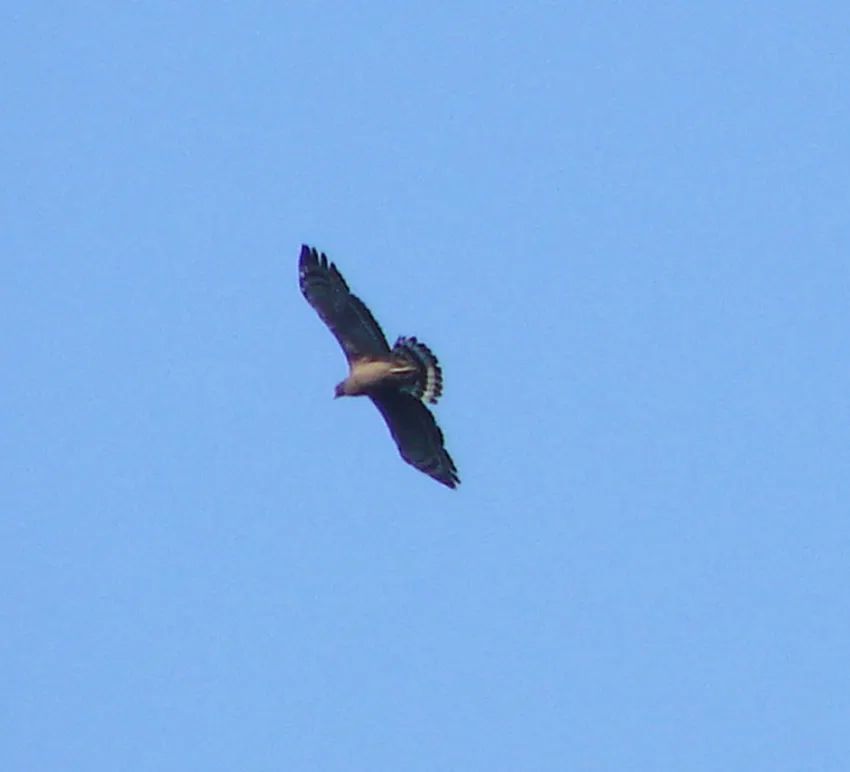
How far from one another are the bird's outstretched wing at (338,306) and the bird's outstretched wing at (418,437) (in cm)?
70

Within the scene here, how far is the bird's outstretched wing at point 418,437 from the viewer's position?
302ft

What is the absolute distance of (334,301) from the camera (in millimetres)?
91438

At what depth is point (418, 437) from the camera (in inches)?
3625

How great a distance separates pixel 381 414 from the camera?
92250 mm

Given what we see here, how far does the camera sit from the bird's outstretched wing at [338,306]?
91438 millimetres

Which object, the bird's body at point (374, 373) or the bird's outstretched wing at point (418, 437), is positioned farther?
the bird's outstretched wing at point (418, 437)

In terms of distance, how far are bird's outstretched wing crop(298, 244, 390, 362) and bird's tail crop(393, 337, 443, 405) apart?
21 cm

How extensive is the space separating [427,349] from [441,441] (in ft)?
3.88

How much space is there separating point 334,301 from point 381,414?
5.32 feet

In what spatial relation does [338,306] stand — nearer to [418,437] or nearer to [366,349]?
[366,349]

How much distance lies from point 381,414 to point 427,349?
1146 millimetres

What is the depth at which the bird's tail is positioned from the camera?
91500mm

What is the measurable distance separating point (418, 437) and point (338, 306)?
1.87 m

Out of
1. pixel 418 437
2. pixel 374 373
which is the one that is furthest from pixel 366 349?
pixel 418 437
